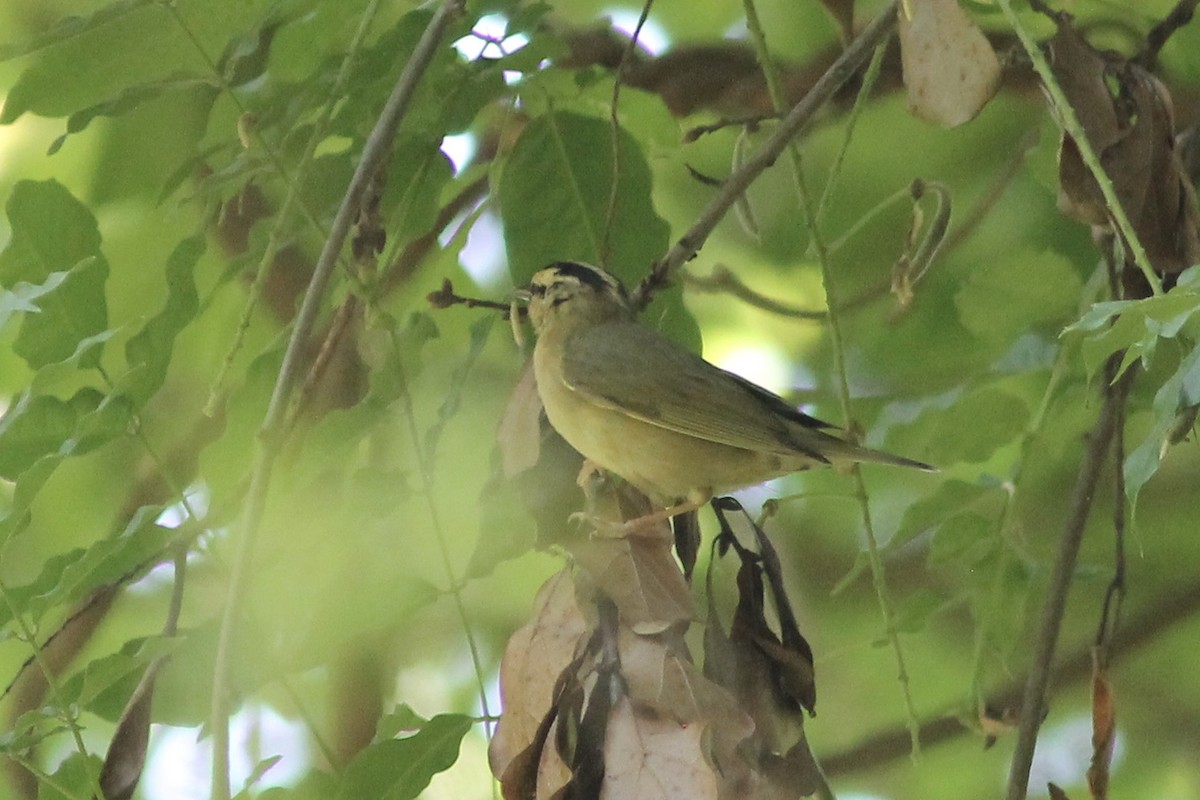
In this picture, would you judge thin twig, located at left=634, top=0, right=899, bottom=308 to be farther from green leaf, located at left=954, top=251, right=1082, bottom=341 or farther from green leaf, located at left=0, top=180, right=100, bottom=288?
green leaf, located at left=0, top=180, right=100, bottom=288

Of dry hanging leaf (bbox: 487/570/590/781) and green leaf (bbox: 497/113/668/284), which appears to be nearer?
dry hanging leaf (bbox: 487/570/590/781)

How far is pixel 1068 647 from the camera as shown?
3.22 metres

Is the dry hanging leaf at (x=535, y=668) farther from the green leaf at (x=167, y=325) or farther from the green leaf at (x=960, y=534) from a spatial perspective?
the green leaf at (x=960, y=534)

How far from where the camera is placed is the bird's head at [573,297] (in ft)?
7.34

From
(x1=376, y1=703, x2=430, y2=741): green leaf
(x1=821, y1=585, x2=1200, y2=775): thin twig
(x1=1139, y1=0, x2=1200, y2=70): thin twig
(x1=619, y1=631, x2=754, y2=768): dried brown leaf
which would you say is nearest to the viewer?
(x1=619, y1=631, x2=754, y2=768): dried brown leaf

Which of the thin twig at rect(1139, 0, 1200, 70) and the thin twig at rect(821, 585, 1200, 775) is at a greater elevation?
the thin twig at rect(1139, 0, 1200, 70)

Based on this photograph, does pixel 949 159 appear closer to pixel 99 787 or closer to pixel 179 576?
pixel 179 576

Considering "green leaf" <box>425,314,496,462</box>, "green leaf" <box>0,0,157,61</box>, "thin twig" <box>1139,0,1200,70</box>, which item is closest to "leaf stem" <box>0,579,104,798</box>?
"green leaf" <box>425,314,496,462</box>

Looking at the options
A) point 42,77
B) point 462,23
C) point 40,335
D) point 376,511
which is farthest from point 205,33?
point 376,511

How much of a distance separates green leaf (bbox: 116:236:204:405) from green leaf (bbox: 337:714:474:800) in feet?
1.83

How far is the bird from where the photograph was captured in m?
2.29

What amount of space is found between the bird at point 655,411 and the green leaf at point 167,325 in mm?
589

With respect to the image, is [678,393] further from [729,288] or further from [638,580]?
[638,580]

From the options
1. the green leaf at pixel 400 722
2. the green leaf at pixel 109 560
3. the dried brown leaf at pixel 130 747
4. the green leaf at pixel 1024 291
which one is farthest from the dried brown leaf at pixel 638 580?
the green leaf at pixel 1024 291
